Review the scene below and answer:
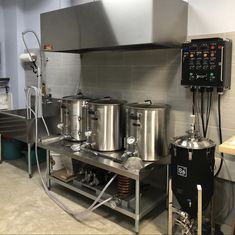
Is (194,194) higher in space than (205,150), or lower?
lower

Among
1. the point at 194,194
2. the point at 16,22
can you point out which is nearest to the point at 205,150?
the point at 194,194

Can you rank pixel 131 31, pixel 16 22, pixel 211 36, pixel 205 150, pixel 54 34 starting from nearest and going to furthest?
pixel 205 150 → pixel 131 31 → pixel 211 36 → pixel 54 34 → pixel 16 22

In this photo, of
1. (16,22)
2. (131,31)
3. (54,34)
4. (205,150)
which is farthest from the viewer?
(16,22)

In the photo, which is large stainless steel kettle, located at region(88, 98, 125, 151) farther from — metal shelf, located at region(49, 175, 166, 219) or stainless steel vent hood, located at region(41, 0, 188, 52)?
stainless steel vent hood, located at region(41, 0, 188, 52)

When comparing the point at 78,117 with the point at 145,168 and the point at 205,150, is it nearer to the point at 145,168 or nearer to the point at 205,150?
the point at 145,168

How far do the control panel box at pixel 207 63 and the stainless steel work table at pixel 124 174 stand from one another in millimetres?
773

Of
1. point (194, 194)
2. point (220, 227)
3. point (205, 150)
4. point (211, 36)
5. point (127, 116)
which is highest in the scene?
point (211, 36)

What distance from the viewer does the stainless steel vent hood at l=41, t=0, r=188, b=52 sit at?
2.05 m

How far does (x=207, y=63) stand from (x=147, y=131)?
0.71 metres

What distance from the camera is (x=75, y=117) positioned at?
293 centimetres

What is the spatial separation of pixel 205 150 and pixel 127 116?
787 millimetres

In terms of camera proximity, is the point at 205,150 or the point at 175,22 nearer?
the point at 205,150

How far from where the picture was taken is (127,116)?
2.44m

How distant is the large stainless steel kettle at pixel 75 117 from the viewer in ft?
9.47
